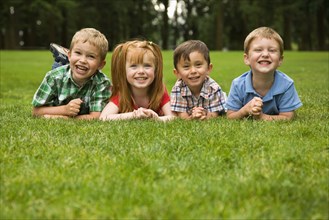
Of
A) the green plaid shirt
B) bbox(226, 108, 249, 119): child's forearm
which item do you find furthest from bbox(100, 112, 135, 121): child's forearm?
bbox(226, 108, 249, 119): child's forearm

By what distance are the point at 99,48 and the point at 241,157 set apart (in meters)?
3.07

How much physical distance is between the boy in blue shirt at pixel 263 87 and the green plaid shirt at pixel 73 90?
66.3 inches

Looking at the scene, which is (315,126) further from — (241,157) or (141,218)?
(141,218)

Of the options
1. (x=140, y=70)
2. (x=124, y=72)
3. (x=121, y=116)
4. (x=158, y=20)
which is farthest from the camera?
(x=158, y=20)

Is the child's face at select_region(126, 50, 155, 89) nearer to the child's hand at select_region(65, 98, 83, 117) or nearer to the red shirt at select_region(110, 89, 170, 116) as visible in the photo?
the red shirt at select_region(110, 89, 170, 116)

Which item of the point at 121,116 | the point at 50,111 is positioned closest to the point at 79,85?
the point at 50,111

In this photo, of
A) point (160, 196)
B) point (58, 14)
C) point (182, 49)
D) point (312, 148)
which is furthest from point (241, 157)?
point (58, 14)

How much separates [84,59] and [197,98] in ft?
5.10

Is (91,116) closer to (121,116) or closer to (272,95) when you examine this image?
(121,116)

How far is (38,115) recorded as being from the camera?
649cm

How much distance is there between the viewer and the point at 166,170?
3.44 meters

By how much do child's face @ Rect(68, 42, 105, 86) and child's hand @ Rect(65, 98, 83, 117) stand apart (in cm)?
32

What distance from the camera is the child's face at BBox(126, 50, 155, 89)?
19.8ft

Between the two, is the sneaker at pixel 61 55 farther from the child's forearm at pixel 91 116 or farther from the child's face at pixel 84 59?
the child's forearm at pixel 91 116
